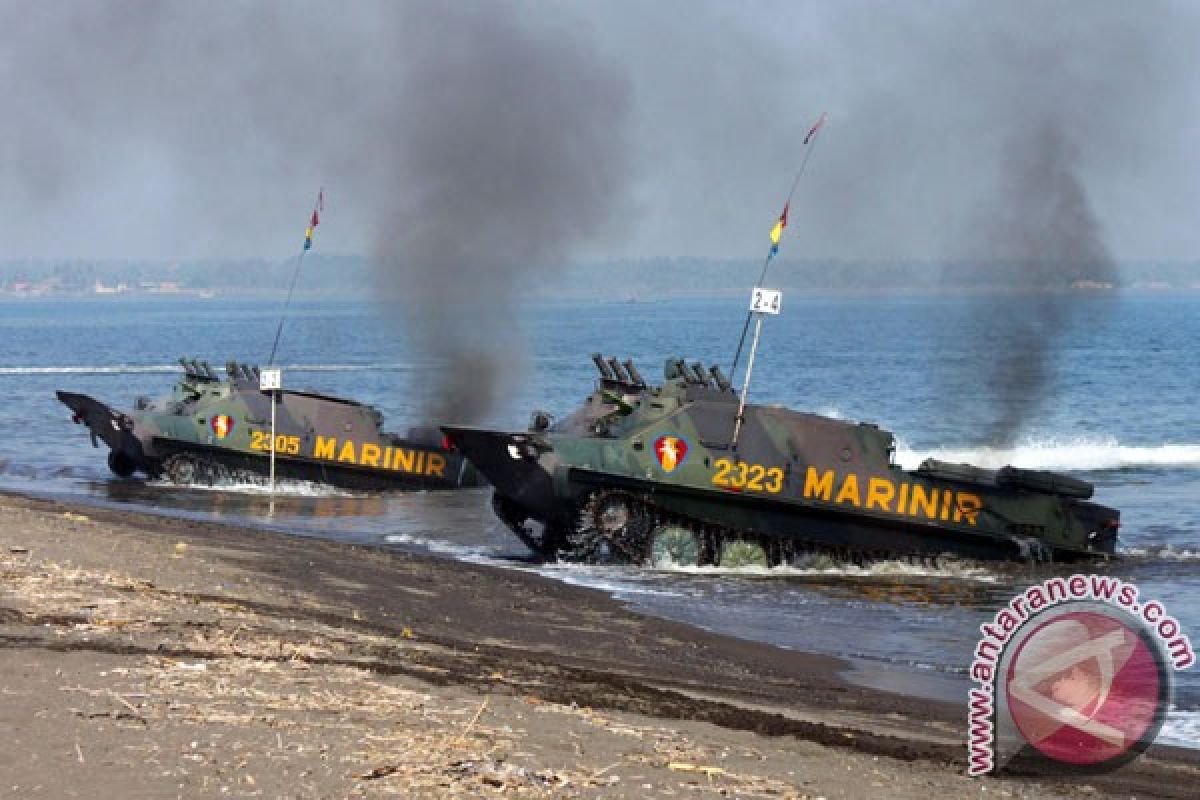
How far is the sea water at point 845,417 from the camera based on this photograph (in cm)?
1864

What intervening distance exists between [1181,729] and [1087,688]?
1310mm

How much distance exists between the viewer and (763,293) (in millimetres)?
21609

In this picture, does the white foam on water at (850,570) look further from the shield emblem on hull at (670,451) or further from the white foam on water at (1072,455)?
the white foam on water at (1072,455)

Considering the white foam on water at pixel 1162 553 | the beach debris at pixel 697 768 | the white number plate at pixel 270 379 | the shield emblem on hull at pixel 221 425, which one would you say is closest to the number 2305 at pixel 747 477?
the white foam on water at pixel 1162 553

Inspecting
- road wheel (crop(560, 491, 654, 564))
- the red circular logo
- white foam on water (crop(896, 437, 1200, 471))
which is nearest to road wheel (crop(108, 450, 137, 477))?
road wheel (crop(560, 491, 654, 564))

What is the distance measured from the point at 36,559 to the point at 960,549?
12749 mm

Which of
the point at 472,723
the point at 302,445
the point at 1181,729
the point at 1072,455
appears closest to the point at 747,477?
the point at 1181,729

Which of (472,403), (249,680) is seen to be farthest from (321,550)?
(472,403)

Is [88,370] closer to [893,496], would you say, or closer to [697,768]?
[893,496]

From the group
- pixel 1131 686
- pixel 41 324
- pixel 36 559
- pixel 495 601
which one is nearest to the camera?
pixel 36 559

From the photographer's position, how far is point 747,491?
2195cm

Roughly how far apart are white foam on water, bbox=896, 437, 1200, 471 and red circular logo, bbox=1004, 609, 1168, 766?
20.6 metres

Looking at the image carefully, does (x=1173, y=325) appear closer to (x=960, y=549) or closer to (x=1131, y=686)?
(x=960, y=549)

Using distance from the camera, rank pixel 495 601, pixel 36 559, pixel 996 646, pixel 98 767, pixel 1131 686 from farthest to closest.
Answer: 1. pixel 495 601
2. pixel 996 646
3. pixel 1131 686
4. pixel 36 559
5. pixel 98 767
